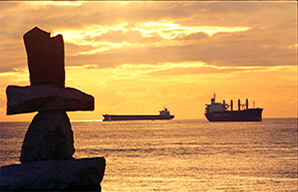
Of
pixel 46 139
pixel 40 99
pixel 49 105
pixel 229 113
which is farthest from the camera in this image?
pixel 229 113

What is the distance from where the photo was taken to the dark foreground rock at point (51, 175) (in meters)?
12.1

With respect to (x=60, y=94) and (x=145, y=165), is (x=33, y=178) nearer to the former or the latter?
(x=60, y=94)

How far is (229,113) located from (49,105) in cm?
17058

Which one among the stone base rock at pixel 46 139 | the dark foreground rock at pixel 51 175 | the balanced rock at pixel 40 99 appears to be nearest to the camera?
the dark foreground rock at pixel 51 175

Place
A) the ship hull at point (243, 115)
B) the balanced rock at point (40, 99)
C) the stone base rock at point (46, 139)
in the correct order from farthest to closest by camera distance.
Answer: the ship hull at point (243, 115) < the stone base rock at point (46, 139) < the balanced rock at point (40, 99)

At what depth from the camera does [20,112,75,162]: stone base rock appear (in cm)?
1302

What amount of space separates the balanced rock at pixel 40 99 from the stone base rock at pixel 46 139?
353 millimetres

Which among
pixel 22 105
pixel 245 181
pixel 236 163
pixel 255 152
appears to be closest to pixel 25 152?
pixel 22 105

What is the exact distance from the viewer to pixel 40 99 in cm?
1277

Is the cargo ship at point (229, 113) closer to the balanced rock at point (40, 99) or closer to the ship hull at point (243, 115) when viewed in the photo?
the ship hull at point (243, 115)

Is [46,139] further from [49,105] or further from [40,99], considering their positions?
[40,99]

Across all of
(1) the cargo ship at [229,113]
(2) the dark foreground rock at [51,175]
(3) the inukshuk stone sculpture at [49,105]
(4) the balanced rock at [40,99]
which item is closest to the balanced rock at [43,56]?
(3) the inukshuk stone sculpture at [49,105]

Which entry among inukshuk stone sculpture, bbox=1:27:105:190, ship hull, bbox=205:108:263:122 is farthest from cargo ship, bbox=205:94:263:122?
inukshuk stone sculpture, bbox=1:27:105:190

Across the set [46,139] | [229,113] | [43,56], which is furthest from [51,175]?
[229,113]
